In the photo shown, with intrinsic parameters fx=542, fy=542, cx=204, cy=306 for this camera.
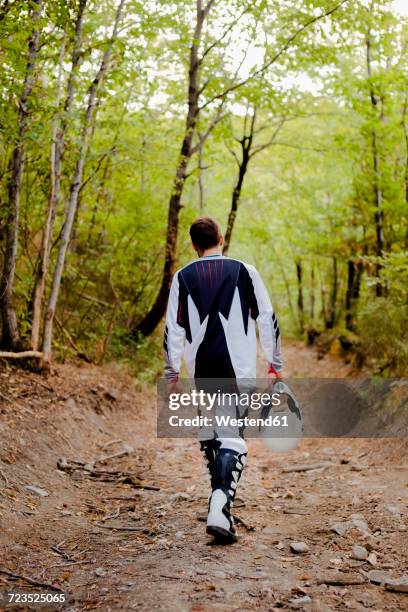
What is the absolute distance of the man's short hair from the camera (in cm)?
402

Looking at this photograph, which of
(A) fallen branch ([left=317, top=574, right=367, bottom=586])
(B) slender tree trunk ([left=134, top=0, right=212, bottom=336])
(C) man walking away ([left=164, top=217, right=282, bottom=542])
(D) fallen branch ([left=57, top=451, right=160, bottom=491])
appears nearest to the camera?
(A) fallen branch ([left=317, top=574, right=367, bottom=586])

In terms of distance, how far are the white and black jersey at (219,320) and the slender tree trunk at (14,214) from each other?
120 inches

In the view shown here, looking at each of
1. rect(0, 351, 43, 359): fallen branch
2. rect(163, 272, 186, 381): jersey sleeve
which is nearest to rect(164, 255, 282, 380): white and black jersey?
rect(163, 272, 186, 381): jersey sleeve

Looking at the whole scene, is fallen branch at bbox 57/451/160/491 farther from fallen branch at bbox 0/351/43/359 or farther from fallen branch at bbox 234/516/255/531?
fallen branch at bbox 0/351/43/359

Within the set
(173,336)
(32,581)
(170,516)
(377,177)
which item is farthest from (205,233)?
(377,177)

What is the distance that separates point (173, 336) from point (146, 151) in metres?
6.20

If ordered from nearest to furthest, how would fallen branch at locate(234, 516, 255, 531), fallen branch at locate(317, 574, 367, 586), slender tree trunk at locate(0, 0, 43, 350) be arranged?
fallen branch at locate(317, 574, 367, 586)
fallen branch at locate(234, 516, 255, 531)
slender tree trunk at locate(0, 0, 43, 350)

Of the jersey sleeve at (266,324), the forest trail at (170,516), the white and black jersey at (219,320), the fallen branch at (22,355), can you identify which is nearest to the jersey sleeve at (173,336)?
the white and black jersey at (219,320)

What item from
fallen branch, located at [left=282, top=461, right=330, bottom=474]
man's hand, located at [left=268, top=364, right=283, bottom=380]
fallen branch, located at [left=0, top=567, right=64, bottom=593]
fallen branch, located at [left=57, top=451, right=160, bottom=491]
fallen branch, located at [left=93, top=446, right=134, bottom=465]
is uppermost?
man's hand, located at [left=268, top=364, right=283, bottom=380]

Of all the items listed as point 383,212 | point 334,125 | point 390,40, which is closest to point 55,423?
point 383,212

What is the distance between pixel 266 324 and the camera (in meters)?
3.95

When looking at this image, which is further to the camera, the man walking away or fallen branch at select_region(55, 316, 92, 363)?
fallen branch at select_region(55, 316, 92, 363)

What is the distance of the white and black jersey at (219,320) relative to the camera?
3906mm

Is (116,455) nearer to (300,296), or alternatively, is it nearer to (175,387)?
(175,387)
